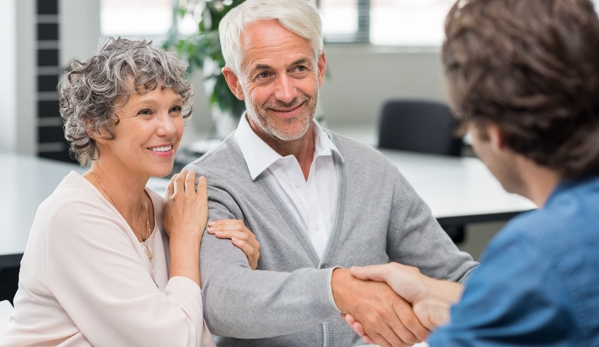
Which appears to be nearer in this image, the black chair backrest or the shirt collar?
the shirt collar

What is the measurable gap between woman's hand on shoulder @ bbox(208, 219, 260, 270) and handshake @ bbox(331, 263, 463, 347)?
222 mm

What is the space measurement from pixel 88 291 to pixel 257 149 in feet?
1.79

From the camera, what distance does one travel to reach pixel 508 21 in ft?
2.93

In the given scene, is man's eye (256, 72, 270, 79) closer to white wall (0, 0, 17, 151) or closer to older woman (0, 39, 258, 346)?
older woman (0, 39, 258, 346)

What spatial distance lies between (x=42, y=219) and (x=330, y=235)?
2.03 ft

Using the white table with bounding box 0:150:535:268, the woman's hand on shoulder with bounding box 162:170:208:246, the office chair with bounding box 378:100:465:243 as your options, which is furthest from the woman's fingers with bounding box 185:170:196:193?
the office chair with bounding box 378:100:465:243

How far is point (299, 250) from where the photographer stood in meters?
1.70

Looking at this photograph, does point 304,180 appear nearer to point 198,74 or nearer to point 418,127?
point 418,127

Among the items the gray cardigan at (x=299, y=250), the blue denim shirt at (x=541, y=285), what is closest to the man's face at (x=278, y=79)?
the gray cardigan at (x=299, y=250)

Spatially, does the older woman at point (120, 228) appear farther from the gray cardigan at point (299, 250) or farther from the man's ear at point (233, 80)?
the man's ear at point (233, 80)

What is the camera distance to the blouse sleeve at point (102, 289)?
4.60 feet

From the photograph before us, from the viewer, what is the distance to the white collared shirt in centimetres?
177

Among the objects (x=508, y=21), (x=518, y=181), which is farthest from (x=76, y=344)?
(x=508, y=21)

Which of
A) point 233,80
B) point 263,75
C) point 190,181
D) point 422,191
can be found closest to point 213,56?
point 422,191
